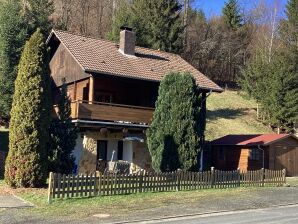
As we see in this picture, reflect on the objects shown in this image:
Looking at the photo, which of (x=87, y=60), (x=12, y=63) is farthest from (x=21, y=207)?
(x=12, y=63)

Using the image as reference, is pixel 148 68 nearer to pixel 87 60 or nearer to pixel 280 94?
pixel 87 60

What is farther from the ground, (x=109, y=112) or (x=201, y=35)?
(x=201, y=35)

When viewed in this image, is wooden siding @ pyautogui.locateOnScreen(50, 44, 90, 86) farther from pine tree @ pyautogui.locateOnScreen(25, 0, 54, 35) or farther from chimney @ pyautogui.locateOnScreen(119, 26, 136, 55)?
pine tree @ pyautogui.locateOnScreen(25, 0, 54, 35)

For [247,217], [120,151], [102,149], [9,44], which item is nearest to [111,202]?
[247,217]

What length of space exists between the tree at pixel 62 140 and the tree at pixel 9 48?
37.7ft

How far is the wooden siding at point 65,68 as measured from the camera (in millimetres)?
26750

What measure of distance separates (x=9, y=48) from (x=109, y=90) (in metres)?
8.93

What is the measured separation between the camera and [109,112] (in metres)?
23.6

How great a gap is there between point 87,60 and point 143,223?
46.4 feet

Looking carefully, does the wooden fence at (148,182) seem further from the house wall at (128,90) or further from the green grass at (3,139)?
the green grass at (3,139)

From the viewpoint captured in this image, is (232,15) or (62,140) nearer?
(62,140)

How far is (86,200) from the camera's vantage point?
15.7 metres

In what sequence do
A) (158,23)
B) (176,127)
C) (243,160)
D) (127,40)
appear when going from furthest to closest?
(158,23) → (243,160) → (127,40) → (176,127)

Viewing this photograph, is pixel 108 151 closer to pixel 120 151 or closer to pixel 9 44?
pixel 120 151
